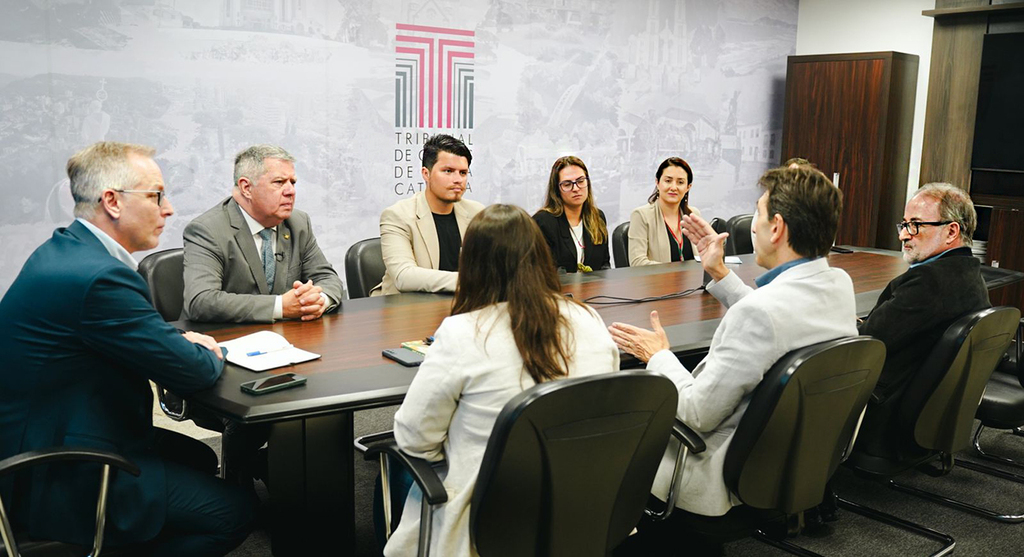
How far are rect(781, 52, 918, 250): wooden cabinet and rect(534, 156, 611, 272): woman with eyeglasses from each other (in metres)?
3.69

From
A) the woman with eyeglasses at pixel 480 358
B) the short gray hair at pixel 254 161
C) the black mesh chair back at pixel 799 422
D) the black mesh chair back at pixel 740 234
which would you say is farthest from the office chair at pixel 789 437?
the black mesh chair back at pixel 740 234

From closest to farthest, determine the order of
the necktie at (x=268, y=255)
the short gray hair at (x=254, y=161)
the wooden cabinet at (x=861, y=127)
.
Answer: the short gray hair at (x=254, y=161), the necktie at (x=268, y=255), the wooden cabinet at (x=861, y=127)

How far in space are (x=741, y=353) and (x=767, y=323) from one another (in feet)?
0.32

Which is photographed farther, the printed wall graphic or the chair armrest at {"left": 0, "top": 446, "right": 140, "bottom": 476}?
the printed wall graphic

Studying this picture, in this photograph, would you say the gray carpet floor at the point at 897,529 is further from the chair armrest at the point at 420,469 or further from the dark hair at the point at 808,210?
the dark hair at the point at 808,210

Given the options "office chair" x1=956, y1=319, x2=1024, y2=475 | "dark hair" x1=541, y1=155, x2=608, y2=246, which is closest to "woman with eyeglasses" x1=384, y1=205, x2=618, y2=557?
"office chair" x1=956, y1=319, x2=1024, y2=475

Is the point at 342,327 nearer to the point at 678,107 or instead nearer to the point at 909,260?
the point at 909,260

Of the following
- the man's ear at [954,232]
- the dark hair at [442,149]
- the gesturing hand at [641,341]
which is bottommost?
the gesturing hand at [641,341]

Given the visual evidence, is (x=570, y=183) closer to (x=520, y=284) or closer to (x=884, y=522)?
(x=884, y=522)

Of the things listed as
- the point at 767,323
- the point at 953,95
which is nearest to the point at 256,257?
the point at 767,323

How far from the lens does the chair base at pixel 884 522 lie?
2.96 metres

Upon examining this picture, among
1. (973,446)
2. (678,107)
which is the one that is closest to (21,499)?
(973,446)

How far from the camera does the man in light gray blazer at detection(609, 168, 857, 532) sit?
2.17 metres

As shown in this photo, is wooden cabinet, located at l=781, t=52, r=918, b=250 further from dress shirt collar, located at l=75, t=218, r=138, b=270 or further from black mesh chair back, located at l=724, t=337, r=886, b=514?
dress shirt collar, located at l=75, t=218, r=138, b=270
